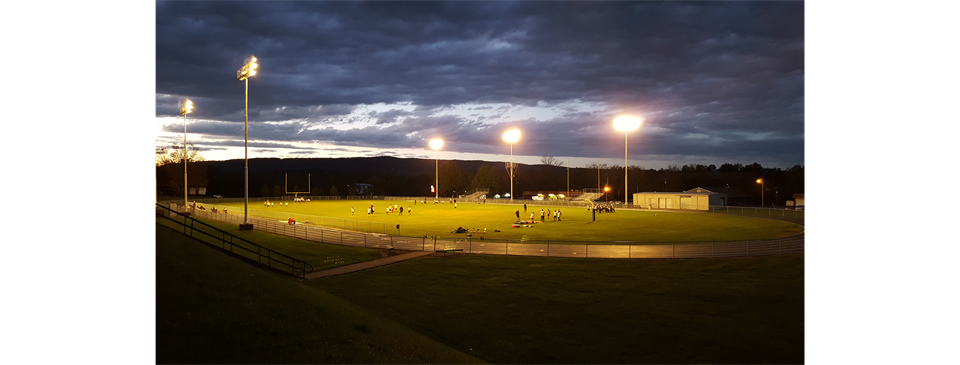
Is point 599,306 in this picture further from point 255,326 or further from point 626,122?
point 626,122

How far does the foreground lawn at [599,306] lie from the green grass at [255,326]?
236 centimetres

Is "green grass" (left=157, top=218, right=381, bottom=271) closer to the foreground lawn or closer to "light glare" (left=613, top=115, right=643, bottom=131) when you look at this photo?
the foreground lawn

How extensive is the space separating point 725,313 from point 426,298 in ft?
33.6

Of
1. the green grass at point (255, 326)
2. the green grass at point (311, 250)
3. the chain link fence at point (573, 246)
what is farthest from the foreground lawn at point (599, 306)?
the green grass at point (311, 250)

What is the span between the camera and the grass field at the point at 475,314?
33.6 ft

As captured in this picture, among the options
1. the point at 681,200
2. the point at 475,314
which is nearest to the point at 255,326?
the point at 475,314

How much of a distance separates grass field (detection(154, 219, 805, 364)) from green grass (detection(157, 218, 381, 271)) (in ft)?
12.9

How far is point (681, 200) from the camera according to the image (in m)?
72.1

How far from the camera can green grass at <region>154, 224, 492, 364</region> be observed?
9250 mm

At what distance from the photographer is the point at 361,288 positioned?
772 inches

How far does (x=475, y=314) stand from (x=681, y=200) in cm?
6315

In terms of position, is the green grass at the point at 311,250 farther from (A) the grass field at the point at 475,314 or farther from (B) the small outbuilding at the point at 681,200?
(B) the small outbuilding at the point at 681,200

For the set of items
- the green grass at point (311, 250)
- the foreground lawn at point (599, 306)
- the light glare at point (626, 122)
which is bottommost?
the foreground lawn at point (599, 306)
